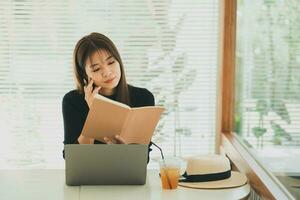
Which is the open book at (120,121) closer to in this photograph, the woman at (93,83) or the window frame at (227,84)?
the woman at (93,83)

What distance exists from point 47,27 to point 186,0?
981 mm

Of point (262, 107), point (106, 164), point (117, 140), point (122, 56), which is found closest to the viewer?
point (106, 164)

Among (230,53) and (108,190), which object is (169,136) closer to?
(230,53)

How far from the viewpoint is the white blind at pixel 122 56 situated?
3369mm

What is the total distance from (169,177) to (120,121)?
290mm

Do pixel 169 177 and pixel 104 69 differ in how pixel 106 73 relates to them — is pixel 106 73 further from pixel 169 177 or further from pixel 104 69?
pixel 169 177

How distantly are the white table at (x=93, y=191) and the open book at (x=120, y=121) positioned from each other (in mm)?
205

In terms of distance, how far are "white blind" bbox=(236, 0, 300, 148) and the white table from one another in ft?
1.03

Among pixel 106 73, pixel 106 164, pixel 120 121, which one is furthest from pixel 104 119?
pixel 106 73

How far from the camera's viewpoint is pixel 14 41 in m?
3.38

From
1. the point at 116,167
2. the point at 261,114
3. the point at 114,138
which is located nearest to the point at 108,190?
the point at 116,167

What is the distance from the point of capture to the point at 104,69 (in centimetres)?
226

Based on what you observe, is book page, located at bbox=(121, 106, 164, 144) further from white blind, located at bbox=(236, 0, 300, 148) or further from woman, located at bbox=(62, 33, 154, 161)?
white blind, located at bbox=(236, 0, 300, 148)

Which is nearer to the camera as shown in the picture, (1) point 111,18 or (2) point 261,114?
(2) point 261,114
